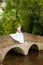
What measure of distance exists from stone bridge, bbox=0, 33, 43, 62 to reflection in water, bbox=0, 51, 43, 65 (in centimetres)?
50

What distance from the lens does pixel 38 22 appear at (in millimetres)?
22422

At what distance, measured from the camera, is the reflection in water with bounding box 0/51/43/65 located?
1539 centimetres

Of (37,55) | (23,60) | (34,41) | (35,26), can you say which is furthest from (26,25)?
(23,60)

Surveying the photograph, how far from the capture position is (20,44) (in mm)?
17047

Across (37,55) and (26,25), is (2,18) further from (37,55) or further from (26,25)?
(37,55)

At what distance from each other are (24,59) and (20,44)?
1.20m

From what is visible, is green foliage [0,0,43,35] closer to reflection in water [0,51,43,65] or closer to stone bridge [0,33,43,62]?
stone bridge [0,33,43,62]

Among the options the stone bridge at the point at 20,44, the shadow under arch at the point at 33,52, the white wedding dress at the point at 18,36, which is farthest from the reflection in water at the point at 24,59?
the white wedding dress at the point at 18,36

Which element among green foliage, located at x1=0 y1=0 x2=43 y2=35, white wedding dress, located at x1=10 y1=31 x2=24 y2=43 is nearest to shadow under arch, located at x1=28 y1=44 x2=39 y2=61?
white wedding dress, located at x1=10 y1=31 x2=24 y2=43

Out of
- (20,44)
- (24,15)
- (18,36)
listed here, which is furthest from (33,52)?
(24,15)

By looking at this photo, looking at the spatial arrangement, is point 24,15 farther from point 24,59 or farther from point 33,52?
point 24,59

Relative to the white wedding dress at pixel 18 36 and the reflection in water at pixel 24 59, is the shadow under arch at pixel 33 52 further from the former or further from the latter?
the white wedding dress at pixel 18 36

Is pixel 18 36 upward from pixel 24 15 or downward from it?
upward

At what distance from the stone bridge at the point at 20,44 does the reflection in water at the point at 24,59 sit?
19.8 inches
